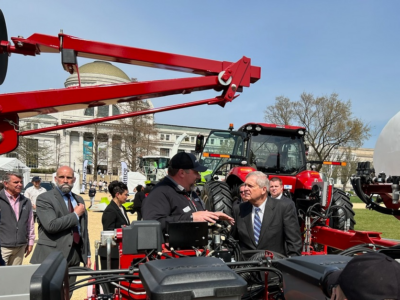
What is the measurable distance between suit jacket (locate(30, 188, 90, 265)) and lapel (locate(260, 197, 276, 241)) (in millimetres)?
2204

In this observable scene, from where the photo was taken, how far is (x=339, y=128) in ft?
104

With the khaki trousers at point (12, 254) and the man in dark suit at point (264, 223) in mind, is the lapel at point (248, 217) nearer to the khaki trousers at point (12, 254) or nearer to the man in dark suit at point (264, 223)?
the man in dark suit at point (264, 223)

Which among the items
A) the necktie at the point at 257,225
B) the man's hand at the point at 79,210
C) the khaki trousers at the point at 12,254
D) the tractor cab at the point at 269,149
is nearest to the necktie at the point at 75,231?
the man's hand at the point at 79,210

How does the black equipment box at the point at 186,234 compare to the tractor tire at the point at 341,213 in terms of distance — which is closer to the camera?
the black equipment box at the point at 186,234

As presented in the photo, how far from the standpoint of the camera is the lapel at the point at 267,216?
3.60m

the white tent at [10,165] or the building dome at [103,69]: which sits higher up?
the building dome at [103,69]

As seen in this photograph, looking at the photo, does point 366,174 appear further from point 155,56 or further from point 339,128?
point 339,128

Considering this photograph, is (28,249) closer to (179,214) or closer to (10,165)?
(179,214)

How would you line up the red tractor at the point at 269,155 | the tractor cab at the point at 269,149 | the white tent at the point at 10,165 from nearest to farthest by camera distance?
the red tractor at the point at 269,155, the tractor cab at the point at 269,149, the white tent at the point at 10,165

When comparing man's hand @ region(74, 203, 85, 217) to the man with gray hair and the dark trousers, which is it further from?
the man with gray hair

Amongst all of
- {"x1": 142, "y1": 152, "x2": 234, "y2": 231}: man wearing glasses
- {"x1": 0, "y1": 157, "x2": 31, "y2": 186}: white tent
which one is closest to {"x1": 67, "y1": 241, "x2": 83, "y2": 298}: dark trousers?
{"x1": 142, "y1": 152, "x2": 234, "y2": 231}: man wearing glasses

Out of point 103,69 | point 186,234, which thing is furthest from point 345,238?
point 103,69

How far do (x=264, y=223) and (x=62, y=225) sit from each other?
7.60 feet

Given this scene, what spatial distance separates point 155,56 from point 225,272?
2.63m
